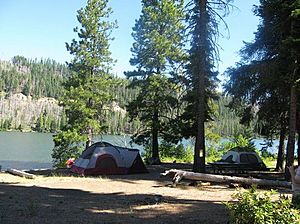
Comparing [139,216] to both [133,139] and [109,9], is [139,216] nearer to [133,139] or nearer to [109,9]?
[133,139]

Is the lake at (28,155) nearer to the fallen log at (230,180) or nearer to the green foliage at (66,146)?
the green foliage at (66,146)

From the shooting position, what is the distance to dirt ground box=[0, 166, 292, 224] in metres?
7.37

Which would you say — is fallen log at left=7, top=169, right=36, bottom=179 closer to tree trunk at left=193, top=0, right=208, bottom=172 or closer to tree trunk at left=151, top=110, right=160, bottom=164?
tree trunk at left=193, top=0, right=208, bottom=172

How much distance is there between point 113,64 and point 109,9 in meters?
4.62

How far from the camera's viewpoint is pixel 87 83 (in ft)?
90.8

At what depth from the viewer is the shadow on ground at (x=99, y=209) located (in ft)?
23.8

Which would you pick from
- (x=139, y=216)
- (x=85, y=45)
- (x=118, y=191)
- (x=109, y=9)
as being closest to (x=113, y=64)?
(x=85, y=45)

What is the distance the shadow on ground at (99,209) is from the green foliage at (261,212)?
5.29ft

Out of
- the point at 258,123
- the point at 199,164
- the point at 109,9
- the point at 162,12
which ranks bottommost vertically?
the point at 199,164

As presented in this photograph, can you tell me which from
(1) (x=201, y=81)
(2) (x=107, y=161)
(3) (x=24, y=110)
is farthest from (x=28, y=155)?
(3) (x=24, y=110)

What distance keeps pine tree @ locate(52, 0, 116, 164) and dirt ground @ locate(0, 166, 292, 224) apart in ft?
41.8

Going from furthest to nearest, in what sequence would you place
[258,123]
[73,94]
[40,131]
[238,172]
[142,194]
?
[40,131] → [73,94] → [258,123] → [238,172] → [142,194]

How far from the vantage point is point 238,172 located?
61.3 ft

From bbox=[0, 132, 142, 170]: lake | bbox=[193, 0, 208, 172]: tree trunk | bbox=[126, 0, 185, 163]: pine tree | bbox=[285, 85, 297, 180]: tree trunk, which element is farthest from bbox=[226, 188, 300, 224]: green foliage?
bbox=[0, 132, 142, 170]: lake
